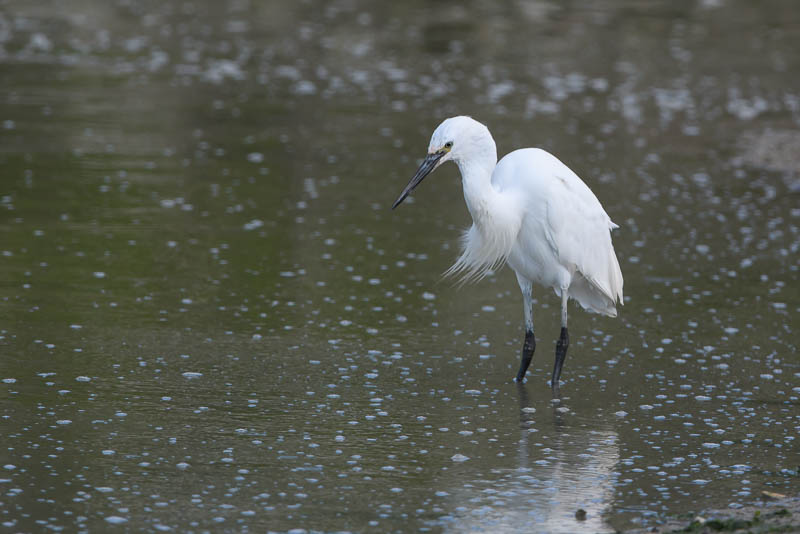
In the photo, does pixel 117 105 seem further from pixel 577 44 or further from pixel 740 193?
pixel 577 44

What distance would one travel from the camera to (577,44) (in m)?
24.4

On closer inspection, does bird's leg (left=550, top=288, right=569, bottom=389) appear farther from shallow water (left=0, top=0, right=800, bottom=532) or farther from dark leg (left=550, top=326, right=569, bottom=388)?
shallow water (left=0, top=0, right=800, bottom=532)

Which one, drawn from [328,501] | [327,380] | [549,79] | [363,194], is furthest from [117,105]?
[328,501]

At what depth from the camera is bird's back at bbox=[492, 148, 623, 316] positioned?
26.0 feet

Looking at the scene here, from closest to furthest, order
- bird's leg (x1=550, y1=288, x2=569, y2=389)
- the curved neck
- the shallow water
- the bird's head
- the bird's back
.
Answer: the shallow water < the bird's head < the curved neck < the bird's back < bird's leg (x1=550, y1=288, x2=569, y2=389)

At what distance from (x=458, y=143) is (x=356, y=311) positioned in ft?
8.11

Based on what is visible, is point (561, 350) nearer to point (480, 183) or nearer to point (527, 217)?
point (527, 217)

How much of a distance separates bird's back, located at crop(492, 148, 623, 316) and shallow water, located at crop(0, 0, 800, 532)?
780 millimetres

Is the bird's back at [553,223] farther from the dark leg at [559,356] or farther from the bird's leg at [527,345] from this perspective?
the dark leg at [559,356]

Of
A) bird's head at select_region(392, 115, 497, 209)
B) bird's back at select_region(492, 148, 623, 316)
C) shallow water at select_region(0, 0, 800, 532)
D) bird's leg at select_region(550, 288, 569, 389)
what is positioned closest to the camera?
shallow water at select_region(0, 0, 800, 532)

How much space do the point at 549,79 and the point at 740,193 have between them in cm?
737

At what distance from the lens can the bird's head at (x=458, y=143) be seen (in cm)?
751

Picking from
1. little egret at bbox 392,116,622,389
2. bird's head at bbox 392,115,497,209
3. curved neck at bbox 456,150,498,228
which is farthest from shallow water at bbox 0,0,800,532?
bird's head at bbox 392,115,497,209

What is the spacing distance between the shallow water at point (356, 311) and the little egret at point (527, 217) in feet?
2.37
